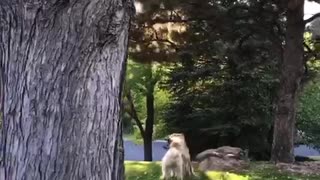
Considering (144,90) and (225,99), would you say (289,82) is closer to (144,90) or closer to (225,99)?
(225,99)

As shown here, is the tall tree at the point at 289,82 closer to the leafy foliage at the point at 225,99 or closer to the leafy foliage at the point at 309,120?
the leafy foliage at the point at 225,99

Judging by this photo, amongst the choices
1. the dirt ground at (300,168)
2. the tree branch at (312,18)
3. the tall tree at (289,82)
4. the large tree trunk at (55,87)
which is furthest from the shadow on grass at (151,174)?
the large tree trunk at (55,87)

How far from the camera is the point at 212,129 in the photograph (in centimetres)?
1803

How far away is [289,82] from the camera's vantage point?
38.3 feet

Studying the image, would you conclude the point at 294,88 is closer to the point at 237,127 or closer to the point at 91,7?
the point at 237,127

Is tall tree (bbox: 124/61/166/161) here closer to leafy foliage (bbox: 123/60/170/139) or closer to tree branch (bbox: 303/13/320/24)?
leafy foliage (bbox: 123/60/170/139)

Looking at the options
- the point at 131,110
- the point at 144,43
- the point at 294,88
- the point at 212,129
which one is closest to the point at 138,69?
the point at 131,110

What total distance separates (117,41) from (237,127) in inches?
608

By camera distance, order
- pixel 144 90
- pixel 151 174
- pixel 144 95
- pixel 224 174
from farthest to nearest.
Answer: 1. pixel 144 95
2. pixel 144 90
3. pixel 151 174
4. pixel 224 174

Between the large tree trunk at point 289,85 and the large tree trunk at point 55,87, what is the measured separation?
9.48 m

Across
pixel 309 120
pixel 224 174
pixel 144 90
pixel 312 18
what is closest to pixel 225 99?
pixel 144 90

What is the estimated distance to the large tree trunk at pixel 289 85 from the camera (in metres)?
11.6

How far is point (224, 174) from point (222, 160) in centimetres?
115

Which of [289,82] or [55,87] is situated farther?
[289,82]
